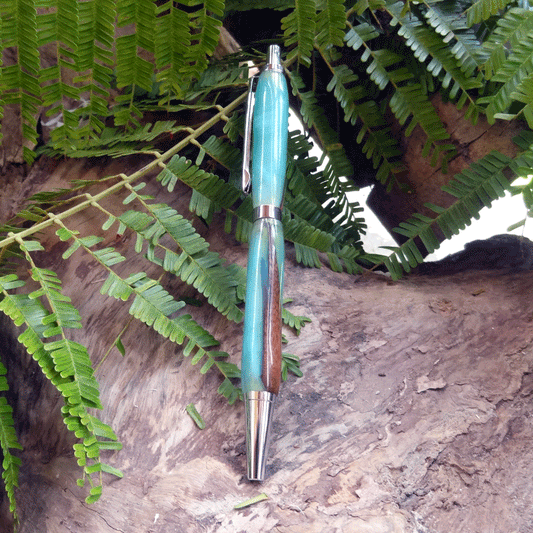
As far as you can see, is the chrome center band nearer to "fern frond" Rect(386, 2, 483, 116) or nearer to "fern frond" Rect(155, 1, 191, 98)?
"fern frond" Rect(155, 1, 191, 98)

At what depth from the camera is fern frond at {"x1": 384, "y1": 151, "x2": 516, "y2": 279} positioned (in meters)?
0.95

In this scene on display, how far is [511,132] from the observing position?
1.03 metres

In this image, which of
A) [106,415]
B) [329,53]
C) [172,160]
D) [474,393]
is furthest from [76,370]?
[329,53]

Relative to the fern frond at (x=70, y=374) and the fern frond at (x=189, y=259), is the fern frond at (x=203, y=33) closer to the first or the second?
the fern frond at (x=189, y=259)

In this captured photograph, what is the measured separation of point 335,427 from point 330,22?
2.30ft

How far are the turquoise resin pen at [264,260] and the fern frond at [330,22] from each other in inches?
3.5

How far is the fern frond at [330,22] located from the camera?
93cm

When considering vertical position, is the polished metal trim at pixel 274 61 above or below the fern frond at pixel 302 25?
below

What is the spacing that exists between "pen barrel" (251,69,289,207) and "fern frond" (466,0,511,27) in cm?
34

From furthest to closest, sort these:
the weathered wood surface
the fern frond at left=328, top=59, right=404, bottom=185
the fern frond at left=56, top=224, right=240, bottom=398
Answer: the fern frond at left=328, top=59, right=404, bottom=185 < the fern frond at left=56, top=224, right=240, bottom=398 < the weathered wood surface

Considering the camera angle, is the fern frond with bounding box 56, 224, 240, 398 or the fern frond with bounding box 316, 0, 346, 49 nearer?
the fern frond with bounding box 56, 224, 240, 398

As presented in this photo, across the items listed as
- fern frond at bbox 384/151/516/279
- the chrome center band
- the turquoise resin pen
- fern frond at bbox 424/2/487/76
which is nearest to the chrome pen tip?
the turquoise resin pen

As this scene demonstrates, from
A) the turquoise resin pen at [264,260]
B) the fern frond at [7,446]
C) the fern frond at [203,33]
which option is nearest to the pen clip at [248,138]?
the turquoise resin pen at [264,260]

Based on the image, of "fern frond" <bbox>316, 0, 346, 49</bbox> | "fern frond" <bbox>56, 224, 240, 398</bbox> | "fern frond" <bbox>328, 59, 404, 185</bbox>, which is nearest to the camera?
"fern frond" <bbox>56, 224, 240, 398</bbox>
